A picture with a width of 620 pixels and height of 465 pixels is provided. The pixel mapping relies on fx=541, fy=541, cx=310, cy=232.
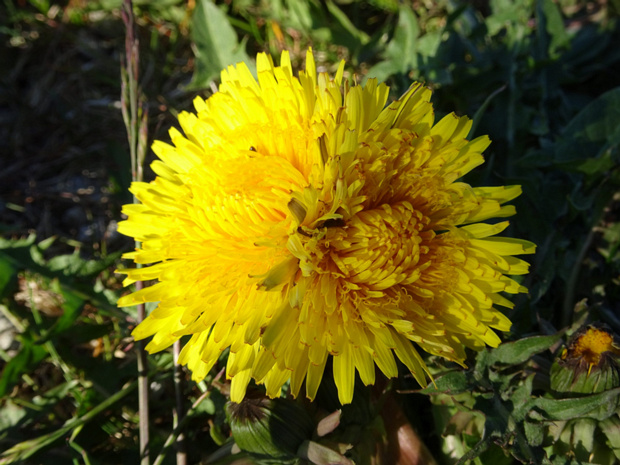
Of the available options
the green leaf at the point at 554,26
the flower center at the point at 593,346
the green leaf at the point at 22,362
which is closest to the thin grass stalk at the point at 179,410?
the green leaf at the point at 22,362

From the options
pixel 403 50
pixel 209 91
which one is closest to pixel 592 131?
pixel 403 50

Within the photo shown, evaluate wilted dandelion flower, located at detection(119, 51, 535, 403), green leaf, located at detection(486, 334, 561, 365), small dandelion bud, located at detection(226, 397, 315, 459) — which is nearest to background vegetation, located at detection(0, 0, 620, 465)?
green leaf, located at detection(486, 334, 561, 365)

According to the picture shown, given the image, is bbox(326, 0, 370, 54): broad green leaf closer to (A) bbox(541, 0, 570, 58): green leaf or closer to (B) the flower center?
(A) bbox(541, 0, 570, 58): green leaf

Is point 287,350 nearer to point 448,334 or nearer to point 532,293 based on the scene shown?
point 448,334

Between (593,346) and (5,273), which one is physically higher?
(5,273)

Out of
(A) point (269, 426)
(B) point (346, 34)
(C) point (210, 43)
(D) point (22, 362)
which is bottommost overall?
(A) point (269, 426)

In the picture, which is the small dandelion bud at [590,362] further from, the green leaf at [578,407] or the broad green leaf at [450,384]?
the broad green leaf at [450,384]

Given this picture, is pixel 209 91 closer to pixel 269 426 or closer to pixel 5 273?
pixel 5 273
